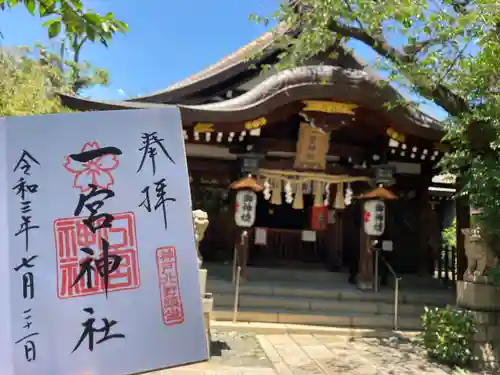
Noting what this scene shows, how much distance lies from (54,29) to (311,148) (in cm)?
773

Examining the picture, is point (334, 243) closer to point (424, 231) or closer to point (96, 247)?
point (424, 231)

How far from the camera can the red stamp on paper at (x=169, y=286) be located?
2.49m

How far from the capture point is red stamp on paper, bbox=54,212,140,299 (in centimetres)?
250

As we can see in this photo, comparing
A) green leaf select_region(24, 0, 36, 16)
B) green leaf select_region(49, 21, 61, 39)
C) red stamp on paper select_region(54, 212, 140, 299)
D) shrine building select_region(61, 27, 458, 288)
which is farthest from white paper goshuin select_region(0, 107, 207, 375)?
shrine building select_region(61, 27, 458, 288)

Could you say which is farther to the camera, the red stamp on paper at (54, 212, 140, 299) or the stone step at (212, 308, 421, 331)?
the stone step at (212, 308, 421, 331)

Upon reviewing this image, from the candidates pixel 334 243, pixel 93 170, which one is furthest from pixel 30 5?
pixel 334 243

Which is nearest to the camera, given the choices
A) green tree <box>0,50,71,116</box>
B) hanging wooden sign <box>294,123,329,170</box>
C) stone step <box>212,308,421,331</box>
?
green tree <box>0,50,71,116</box>

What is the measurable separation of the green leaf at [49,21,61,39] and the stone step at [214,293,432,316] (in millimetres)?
6965

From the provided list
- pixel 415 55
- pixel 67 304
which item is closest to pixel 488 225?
pixel 415 55

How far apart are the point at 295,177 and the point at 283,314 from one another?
3051mm

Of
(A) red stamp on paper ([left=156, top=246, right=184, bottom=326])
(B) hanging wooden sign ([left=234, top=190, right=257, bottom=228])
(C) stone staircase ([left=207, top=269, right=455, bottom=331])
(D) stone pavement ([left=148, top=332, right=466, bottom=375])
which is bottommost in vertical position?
(D) stone pavement ([left=148, top=332, right=466, bottom=375])

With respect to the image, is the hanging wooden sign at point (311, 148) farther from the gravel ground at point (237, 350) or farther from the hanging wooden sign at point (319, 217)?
the gravel ground at point (237, 350)

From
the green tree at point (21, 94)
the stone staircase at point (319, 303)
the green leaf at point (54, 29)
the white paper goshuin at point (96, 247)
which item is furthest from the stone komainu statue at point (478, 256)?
the green leaf at point (54, 29)

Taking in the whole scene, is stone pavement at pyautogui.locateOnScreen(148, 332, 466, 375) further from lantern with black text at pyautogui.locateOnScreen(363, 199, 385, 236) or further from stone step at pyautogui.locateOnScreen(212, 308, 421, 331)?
lantern with black text at pyautogui.locateOnScreen(363, 199, 385, 236)
